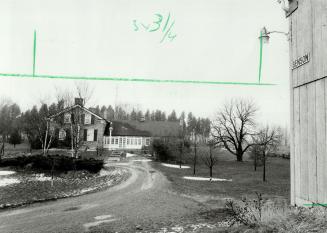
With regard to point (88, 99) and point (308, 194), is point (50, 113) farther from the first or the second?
point (308, 194)

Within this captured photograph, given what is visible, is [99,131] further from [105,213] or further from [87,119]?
[105,213]

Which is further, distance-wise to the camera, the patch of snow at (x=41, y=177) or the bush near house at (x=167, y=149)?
the bush near house at (x=167, y=149)

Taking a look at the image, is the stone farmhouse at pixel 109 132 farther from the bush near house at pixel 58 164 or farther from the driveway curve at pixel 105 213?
the driveway curve at pixel 105 213

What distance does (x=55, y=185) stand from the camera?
16.9 meters

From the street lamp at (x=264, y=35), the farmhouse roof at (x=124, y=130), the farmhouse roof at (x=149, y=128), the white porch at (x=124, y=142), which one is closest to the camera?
the street lamp at (x=264, y=35)

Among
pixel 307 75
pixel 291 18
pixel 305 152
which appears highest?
pixel 291 18

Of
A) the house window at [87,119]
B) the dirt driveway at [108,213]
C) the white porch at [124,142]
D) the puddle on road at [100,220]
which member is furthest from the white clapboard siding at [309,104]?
the white porch at [124,142]

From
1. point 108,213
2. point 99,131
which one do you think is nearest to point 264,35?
point 108,213

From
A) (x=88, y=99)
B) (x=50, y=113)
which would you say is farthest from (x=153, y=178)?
(x=50, y=113)

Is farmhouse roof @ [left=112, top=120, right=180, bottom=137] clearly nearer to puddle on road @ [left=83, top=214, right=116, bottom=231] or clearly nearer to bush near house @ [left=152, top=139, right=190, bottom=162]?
bush near house @ [left=152, top=139, right=190, bottom=162]

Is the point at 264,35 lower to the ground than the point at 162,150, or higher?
higher

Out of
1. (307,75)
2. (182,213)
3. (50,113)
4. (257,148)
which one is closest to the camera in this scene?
(307,75)

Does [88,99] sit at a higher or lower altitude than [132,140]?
higher

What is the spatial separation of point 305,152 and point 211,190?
10575 millimetres
